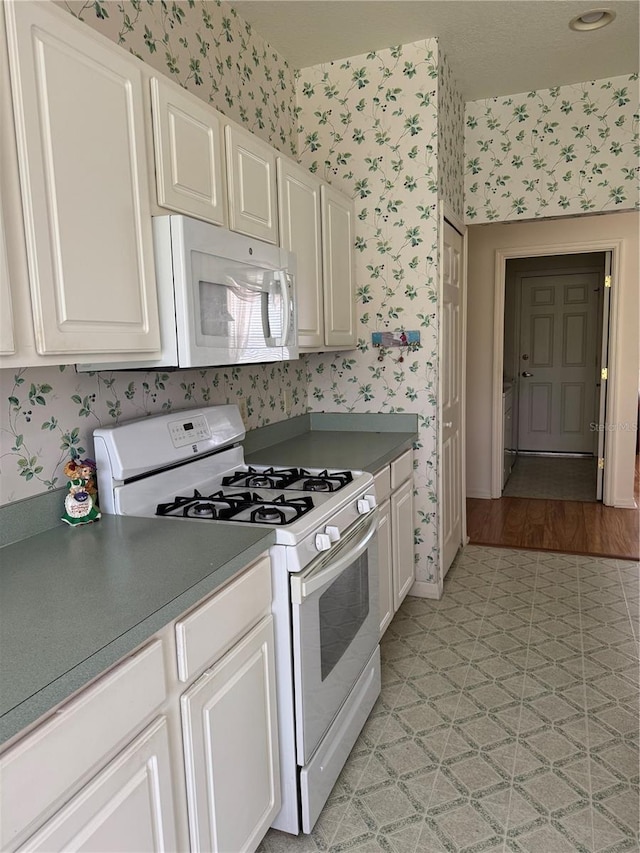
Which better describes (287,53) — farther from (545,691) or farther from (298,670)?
(545,691)

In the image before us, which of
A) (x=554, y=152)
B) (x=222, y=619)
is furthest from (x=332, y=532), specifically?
(x=554, y=152)

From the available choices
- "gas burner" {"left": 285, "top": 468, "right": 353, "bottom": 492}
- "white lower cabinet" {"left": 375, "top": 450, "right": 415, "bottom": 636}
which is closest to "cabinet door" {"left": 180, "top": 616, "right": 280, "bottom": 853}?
"gas burner" {"left": 285, "top": 468, "right": 353, "bottom": 492}

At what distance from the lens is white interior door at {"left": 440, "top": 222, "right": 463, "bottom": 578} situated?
3.21m

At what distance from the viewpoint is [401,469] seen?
2.84 m

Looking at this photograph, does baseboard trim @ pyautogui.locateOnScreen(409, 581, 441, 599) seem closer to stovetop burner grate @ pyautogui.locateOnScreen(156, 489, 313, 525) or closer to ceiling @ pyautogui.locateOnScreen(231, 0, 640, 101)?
stovetop burner grate @ pyautogui.locateOnScreen(156, 489, 313, 525)

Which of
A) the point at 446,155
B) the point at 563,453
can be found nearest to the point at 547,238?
the point at 446,155

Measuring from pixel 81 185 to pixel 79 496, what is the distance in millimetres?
Result: 795

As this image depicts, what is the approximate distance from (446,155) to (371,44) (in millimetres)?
641

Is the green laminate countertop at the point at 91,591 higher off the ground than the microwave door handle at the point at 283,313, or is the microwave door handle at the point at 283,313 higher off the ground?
the microwave door handle at the point at 283,313

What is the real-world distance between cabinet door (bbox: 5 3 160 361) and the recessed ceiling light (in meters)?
2.18

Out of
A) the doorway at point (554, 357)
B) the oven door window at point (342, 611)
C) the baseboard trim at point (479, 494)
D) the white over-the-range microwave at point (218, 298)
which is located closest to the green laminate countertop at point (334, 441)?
the oven door window at point (342, 611)

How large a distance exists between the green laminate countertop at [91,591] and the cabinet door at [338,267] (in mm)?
1479

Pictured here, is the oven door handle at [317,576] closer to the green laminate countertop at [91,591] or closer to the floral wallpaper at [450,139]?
the green laminate countertop at [91,591]

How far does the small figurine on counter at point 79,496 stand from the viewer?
1.63m
